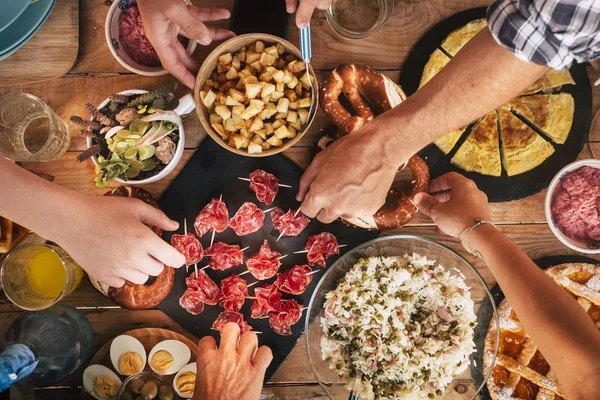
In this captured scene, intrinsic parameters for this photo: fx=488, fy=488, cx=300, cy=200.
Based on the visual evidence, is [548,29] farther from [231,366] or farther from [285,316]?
[231,366]

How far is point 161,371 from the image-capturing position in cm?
198

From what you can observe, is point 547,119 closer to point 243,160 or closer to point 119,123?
point 243,160

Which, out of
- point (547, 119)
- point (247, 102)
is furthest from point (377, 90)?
point (547, 119)

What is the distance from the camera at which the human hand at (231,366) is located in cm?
183

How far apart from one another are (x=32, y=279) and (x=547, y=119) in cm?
218

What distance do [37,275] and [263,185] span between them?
96 cm

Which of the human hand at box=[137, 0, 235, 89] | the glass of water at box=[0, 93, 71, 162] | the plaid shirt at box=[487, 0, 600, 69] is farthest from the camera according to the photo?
the glass of water at box=[0, 93, 71, 162]

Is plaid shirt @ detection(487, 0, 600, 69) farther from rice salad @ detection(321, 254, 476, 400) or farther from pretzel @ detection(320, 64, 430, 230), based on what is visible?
rice salad @ detection(321, 254, 476, 400)

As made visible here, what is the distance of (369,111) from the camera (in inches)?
78.8

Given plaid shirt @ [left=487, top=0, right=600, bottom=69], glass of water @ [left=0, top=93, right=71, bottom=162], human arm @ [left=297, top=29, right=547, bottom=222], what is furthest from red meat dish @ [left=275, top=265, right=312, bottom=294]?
plaid shirt @ [left=487, top=0, right=600, bottom=69]

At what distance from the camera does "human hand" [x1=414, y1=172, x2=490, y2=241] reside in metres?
1.79

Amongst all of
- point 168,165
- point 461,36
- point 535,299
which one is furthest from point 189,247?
point 461,36

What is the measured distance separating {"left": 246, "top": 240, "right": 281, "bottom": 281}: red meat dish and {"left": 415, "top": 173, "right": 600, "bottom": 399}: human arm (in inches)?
25.3

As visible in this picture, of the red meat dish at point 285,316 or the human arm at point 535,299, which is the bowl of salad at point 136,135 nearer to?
the red meat dish at point 285,316
